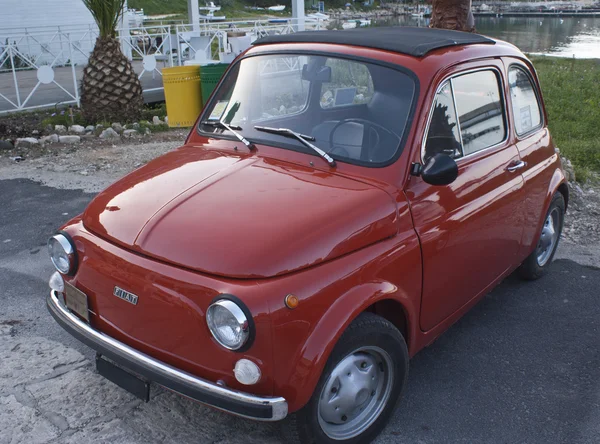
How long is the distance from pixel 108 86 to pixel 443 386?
849 cm

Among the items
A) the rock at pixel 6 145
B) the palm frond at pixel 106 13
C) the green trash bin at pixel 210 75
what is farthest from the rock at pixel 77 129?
the green trash bin at pixel 210 75

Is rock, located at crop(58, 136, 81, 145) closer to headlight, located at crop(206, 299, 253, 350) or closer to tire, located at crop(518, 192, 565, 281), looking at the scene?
tire, located at crop(518, 192, 565, 281)

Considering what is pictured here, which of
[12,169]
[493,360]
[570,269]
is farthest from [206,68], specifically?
[493,360]

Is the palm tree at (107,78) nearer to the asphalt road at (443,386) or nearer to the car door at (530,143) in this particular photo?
the asphalt road at (443,386)

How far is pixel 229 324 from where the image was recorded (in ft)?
8.46

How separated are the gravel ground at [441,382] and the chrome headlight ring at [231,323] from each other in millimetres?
838

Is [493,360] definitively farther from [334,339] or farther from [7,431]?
[7,431]

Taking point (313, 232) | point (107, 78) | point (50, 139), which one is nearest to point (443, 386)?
point (313, 232)

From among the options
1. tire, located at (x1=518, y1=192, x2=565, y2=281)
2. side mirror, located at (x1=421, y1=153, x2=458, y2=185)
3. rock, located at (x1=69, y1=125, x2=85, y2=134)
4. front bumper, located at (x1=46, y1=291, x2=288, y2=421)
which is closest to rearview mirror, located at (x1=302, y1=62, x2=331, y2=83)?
side mirror, located at (x1=421, y1=153, x2=458, y2=185)

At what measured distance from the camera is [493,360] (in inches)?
157

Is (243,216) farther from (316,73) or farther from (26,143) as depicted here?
(26,143)

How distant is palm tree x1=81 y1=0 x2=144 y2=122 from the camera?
10227mm

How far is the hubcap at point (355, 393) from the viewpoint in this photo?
2896mm

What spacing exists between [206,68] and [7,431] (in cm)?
739
